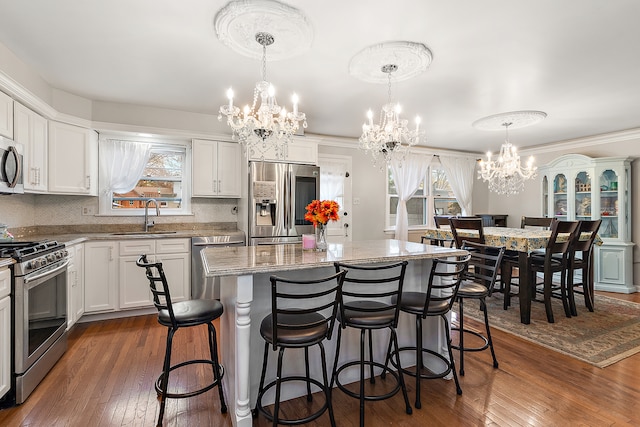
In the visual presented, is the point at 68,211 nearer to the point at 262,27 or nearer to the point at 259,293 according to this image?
the point at 259,293

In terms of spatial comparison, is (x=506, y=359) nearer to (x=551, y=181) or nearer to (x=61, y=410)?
(x=61, y=410)

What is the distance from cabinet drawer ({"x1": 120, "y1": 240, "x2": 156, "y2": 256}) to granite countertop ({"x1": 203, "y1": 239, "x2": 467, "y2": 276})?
1.74 metres

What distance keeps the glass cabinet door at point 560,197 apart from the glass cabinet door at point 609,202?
49 cm

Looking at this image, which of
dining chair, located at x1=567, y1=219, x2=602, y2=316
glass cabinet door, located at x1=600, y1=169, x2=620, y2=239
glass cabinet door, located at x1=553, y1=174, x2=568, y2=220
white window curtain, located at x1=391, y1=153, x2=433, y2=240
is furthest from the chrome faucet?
glass cabinet door, located at x1=600, y1=169, x2=620, y2=239

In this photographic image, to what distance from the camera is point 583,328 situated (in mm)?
3244

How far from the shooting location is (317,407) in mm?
2002

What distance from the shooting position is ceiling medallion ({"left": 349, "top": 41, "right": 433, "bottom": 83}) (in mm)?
2367

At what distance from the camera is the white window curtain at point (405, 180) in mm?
5770

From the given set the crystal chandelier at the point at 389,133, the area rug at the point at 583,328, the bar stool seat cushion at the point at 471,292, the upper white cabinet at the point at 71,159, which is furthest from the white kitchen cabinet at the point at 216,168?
the area rug at the point at 583,328

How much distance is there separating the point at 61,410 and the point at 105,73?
2.73 metres

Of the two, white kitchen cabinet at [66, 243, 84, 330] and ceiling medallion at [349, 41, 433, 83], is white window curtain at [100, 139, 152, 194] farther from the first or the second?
ceiling medallion at [349, 41, 433, 83]

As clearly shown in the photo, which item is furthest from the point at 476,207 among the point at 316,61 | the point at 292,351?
the point at 292,351

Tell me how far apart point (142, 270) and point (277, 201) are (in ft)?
5.60

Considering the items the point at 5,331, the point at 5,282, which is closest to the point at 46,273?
the point at 5,282
